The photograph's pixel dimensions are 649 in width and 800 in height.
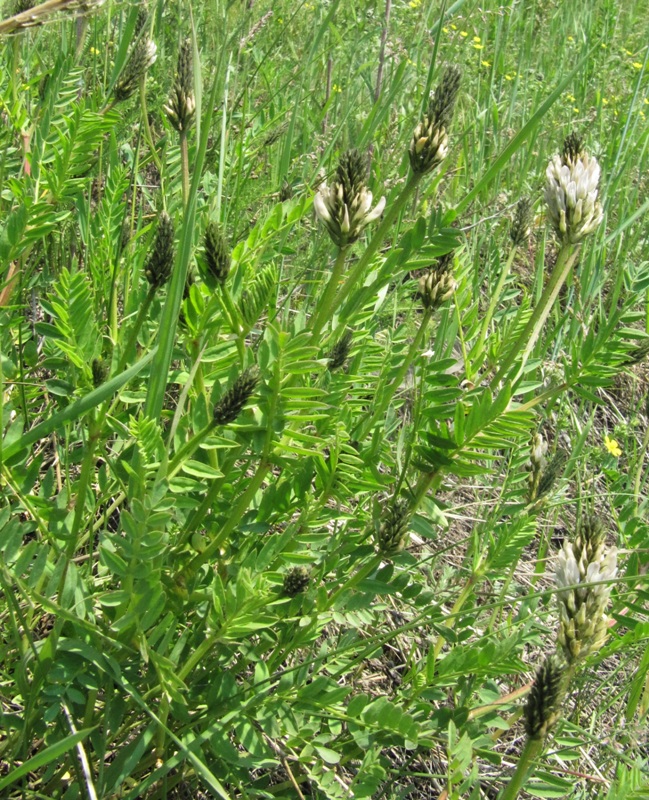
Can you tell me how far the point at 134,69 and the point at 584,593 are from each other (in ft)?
3.60

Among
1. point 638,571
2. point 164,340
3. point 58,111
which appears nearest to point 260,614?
point 164,340

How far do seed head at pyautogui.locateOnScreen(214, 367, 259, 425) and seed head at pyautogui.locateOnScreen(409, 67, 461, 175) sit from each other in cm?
34

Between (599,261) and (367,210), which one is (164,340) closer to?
(367,210)

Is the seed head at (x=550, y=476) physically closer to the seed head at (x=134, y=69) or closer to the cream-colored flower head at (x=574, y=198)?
the cream-colored flower head at (x=574, y=198)

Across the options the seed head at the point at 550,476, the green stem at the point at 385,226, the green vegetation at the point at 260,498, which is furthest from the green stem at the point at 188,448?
the seed head at the point at 550,476

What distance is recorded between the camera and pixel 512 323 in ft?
4.52

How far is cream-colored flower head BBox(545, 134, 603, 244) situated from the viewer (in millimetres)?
1146

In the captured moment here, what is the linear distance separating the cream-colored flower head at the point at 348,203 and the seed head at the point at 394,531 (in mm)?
381

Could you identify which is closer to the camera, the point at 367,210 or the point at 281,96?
the point at 367,210

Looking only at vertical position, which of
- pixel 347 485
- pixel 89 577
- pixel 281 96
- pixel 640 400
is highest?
pixel 281 96

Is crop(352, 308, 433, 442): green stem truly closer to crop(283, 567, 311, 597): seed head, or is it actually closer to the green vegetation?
the green vegetation

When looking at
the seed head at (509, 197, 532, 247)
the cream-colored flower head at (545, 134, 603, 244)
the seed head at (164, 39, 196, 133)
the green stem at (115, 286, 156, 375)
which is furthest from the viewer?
the seed head at (509, 197, 532, 247)

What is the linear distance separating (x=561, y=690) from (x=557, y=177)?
67 cm

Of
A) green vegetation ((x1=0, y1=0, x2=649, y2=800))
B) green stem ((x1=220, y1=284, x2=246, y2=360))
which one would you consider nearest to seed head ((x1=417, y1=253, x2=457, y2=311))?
green vegetation ((x1=0, y1=0, x2=649, y2=800))
